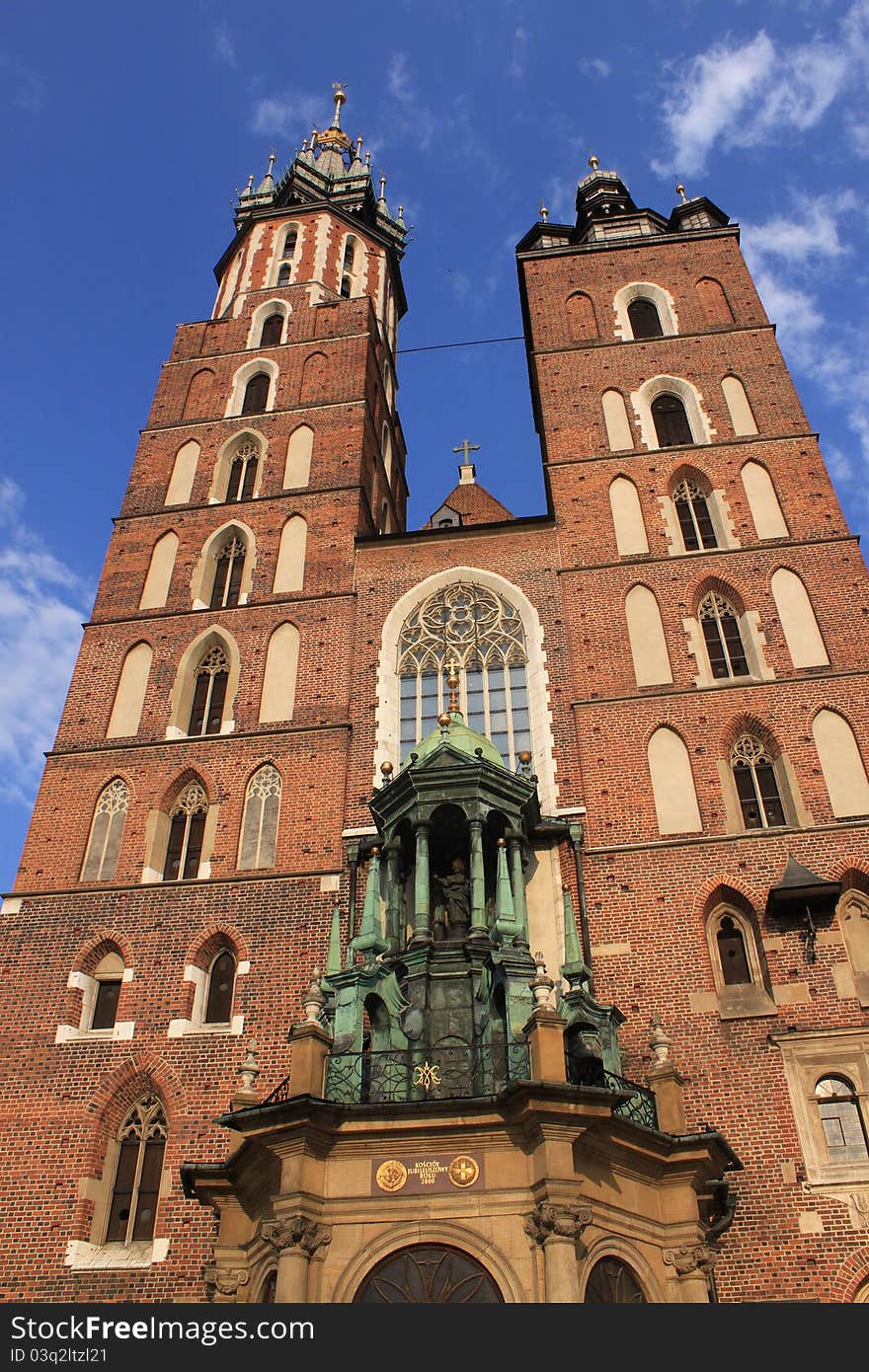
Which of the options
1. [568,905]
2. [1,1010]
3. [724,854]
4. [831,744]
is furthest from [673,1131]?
[1,1010]

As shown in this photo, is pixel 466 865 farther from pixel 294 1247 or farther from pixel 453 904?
pixel 294 1247

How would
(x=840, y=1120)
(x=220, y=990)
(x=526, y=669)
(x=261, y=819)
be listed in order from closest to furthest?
(x=840, y=1120) → (x=220, y=990) → (x=261, y=819) → (x=526, y=669)

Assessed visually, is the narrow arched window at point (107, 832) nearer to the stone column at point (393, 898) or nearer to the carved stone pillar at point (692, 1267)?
the stone column at point (393, 898)

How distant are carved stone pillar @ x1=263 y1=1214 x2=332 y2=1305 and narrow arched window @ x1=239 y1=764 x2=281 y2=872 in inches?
257

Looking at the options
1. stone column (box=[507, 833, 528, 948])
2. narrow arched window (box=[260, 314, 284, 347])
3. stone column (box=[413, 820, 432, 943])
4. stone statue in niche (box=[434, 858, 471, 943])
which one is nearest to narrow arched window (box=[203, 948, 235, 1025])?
stone column (box=[413, 820, 432, 943])

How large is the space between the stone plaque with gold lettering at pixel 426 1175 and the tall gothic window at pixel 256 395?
55.5 feet

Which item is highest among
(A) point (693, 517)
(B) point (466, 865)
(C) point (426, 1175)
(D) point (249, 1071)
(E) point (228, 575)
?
(A) point (693, 517)

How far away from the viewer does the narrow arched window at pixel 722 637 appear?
17.7 metres

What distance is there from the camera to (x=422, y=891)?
44.5 ft

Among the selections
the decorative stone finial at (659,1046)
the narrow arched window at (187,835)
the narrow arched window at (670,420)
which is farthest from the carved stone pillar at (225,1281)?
the narrow arched window at (670,420)

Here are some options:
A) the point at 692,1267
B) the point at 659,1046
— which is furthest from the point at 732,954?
the point at 692,1267

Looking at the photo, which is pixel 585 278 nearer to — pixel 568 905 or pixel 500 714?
pixel 500 714

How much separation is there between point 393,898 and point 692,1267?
5233mm

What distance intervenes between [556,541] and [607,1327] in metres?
13.7
